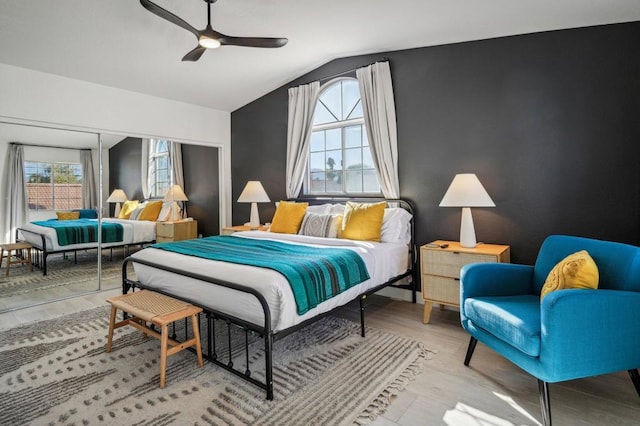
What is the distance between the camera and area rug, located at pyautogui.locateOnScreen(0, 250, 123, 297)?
3.91m

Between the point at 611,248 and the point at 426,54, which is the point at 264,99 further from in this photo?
the point at 611,248

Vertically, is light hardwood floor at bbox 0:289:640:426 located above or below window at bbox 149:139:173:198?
below

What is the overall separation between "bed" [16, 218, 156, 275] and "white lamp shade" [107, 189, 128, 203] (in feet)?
0.86

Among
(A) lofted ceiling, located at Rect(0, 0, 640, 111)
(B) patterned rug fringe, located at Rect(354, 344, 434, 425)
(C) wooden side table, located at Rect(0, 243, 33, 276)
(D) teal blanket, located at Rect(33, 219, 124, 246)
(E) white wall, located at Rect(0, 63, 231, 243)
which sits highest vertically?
(A) lofted ceiling, located at Rect(0, 0, 640, 111)

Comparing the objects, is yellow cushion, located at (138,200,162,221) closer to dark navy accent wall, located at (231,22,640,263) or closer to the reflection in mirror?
the reflection in mirror

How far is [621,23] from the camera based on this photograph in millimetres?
2785

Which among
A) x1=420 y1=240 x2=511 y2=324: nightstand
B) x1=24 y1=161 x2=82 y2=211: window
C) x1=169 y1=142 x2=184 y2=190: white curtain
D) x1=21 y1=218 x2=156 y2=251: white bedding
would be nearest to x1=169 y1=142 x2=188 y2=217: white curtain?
x1=169 y1=142 x2=184 y2=190: white curtain

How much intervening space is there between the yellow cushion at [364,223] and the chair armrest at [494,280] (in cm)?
122

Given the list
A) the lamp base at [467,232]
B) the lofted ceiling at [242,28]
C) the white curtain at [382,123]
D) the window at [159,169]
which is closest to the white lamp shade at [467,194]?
the lamp base at [467,232]

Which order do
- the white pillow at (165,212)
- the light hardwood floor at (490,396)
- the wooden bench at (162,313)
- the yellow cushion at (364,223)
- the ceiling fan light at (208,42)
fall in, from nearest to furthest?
the light hardwood floor at (490,396) < the wooden bench at (162,313) < the ceiling fan light at (208,42) < the yellow cushion at (364,223) < the white pillow at (165,212)

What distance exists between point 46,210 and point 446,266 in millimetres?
4616

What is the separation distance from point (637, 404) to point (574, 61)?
2.65 m

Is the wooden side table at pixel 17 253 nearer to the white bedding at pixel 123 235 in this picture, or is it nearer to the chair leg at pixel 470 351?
the white bedding at pixel 123 235

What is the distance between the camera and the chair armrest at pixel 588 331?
1723mm
